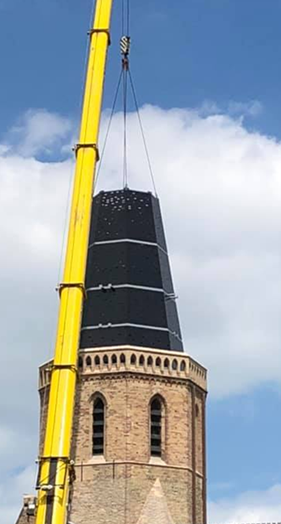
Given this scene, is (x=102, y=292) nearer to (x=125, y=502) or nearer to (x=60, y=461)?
(x=125, y=502)

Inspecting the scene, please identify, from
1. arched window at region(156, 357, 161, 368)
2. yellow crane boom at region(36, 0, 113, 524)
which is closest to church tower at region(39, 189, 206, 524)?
arched window at region(156, 357, 161, 368)

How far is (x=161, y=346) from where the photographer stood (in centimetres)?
5141

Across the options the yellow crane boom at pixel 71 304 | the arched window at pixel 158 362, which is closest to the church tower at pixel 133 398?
the arched window at pixel 158 362

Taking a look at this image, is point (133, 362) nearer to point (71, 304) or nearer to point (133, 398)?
point (133, 398)

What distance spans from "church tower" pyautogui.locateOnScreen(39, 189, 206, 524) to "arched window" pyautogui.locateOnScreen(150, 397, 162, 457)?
0.13 feet

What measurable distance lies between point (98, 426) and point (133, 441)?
1571mm

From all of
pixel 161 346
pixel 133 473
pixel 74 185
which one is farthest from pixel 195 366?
pixel 74 185

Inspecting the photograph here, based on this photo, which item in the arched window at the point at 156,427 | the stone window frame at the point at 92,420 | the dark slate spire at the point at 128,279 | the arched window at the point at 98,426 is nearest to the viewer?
the stone window frame at the point at 92,420

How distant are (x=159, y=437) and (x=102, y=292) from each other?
248 inches

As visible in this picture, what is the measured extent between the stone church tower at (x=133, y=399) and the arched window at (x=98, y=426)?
0.04m

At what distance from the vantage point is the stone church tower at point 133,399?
48.8 metres

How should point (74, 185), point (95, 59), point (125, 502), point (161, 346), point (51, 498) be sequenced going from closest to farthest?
point (51, 498), point (74, 185), point (95, 59), point (125, 502), point (161, 346)

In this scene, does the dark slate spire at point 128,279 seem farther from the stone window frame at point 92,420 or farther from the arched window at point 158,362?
the stone window frame at point 92,420

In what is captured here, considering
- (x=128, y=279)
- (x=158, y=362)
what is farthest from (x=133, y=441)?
(x=128, y=279)
